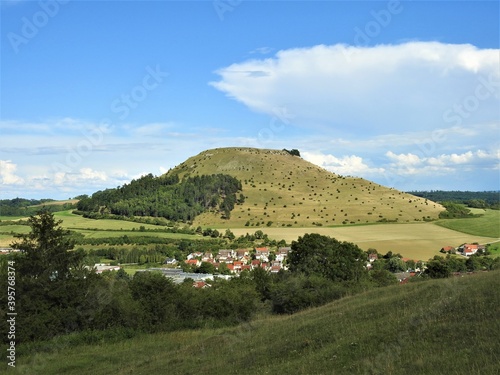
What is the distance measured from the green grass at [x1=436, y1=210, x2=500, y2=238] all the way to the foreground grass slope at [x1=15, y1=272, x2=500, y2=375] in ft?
311

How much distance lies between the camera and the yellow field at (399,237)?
86000 mm

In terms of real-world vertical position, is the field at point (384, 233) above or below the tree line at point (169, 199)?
below

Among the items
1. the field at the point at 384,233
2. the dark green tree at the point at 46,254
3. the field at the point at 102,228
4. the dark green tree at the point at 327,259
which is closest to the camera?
the dark green tree at the point at 46,254

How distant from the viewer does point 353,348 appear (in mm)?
12938

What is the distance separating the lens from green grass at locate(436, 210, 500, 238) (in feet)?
336

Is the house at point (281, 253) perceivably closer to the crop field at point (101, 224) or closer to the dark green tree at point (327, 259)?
the dark green tree at point (327, 259)

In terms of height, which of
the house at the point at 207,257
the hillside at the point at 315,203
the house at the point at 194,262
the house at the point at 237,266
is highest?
the hillside at the point at 315,203

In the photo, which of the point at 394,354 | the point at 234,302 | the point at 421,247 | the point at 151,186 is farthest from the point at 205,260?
the point at 151,186

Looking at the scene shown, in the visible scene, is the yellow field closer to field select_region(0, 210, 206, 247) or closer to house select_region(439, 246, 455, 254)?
house select_region(439, 246, 455, 254)

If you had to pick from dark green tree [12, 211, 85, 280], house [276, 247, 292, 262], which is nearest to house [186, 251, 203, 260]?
house [276, 247, 292, 262]

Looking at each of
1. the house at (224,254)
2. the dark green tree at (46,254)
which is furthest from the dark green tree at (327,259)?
the house at (224,254)

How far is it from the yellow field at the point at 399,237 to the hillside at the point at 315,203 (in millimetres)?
13283

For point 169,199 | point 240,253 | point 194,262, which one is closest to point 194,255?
point 194,262

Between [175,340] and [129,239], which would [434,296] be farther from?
[129,239]
